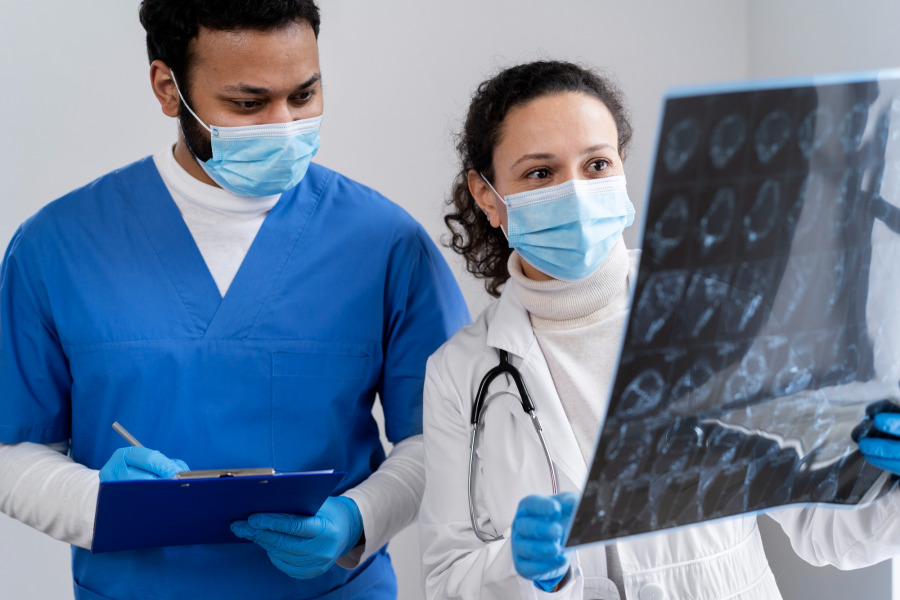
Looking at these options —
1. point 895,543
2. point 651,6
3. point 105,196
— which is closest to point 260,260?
point 105,196

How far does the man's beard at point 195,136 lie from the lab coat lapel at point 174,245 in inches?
4.9

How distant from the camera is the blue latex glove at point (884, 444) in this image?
39.0 inches

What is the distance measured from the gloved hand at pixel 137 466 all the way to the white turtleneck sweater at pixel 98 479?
11cm

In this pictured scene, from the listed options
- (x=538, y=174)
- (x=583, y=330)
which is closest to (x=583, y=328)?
(x=583, y=330)

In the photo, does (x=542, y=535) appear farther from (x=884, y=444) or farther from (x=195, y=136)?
(x=195, y=136)

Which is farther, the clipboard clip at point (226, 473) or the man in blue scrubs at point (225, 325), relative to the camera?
the man in blue scrubs at point (225, 325)

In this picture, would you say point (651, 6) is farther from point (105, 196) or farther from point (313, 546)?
point (313, 546)

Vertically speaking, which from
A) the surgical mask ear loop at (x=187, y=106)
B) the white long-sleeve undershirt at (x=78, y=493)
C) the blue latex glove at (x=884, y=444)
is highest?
the surgical mask ear loop at (x=187, y=106)

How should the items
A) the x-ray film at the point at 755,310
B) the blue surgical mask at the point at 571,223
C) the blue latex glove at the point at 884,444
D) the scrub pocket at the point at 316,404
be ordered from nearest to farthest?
the x-ray film at the point at 755,310
the blue latex glove at the point at 884,444
the blue surgical mask at the point at 571,223
the scrub pocket at the point at 316,404

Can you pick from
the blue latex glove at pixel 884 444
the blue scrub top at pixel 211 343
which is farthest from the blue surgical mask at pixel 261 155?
the blue latex glove at pixel 884 444

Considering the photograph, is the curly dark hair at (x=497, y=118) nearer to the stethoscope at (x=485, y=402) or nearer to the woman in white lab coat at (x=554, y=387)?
the woman in white lab coat at (x=554, y=387)

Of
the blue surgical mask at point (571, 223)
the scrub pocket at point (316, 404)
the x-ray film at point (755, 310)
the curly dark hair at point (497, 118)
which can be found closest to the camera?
the x-ray film at point (755, 310)

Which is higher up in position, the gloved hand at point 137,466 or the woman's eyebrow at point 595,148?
the woman's eyebrow at point 595,148

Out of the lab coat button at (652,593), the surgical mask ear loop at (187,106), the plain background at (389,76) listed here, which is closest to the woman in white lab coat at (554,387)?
the lab coat button at (652,593)
